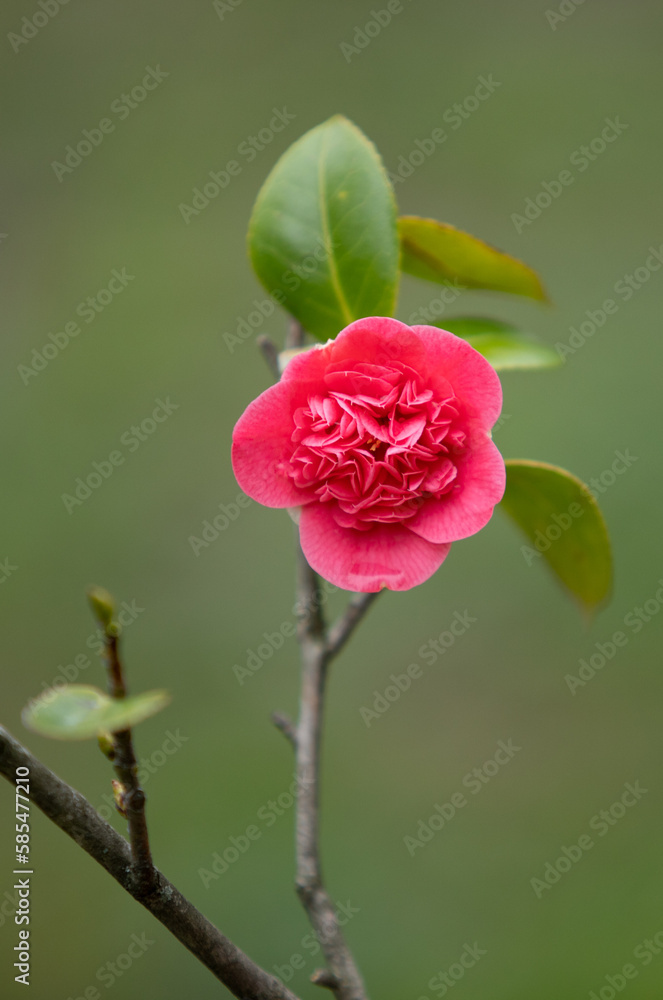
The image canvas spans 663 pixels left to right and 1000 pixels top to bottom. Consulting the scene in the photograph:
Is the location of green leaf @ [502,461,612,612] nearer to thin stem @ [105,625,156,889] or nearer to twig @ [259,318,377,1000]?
twig @ [259,318,377,1000]

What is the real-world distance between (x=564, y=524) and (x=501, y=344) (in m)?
0.24

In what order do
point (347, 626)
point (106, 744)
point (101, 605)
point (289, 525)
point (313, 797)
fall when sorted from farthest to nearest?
1. point (289, 525)
2. point (347, 626)
3. point (313, 797)
4. point (106, 744)
5. point (101, 605)

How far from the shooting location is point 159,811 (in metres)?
2.33

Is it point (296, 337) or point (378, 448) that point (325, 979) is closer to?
point (378, 448)

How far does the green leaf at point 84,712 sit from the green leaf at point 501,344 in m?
0.60

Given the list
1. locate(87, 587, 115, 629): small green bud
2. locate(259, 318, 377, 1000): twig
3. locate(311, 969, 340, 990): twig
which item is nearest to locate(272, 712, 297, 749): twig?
locate(259, 318, 377, 1000): twig

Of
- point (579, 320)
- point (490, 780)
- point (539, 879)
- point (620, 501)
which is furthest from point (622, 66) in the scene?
point (539, 879)

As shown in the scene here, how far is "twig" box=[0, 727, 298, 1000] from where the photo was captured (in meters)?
0.51

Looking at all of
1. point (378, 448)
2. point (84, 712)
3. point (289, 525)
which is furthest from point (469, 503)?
point (289, 525)

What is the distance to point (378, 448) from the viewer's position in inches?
28.4

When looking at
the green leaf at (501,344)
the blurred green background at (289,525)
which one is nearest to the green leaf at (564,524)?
the green leaf at (501,344)

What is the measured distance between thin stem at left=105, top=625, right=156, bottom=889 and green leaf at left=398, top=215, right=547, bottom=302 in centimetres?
64

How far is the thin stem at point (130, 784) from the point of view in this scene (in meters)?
0.49

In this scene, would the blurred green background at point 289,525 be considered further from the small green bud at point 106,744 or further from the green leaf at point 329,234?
the small green bud at point 106,744
